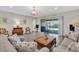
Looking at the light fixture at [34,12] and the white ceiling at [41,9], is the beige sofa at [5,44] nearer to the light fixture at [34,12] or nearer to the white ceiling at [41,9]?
the white ceiling at [41,9]

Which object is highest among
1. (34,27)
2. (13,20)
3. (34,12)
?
Answer: (34,12)

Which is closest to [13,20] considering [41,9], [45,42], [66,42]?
[41,9]

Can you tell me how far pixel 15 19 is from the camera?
1.88 meters

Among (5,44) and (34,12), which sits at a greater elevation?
(34,12)

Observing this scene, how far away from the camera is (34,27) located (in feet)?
6.37

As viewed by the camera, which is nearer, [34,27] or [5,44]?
[5,44]

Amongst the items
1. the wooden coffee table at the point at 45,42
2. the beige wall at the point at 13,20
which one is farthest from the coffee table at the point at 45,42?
the beige wall at the point at 13,20

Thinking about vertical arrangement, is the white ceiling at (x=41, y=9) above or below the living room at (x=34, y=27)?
above

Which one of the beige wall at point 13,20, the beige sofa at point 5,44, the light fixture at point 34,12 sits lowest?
the beige sofa at point 5,44

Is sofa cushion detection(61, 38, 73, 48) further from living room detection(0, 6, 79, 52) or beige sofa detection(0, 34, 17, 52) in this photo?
beige sofa detection(0, 34, 17, 52)

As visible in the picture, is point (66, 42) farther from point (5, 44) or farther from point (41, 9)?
point (5, 44)

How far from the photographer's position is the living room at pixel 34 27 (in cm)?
184

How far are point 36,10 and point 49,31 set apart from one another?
0.45 metres
